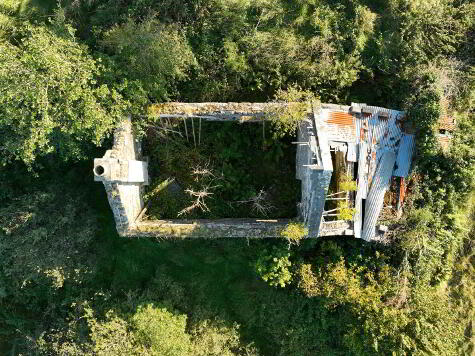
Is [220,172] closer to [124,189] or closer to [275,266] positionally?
[124,189]

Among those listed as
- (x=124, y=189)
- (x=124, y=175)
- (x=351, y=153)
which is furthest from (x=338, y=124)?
(x=124, y=189)

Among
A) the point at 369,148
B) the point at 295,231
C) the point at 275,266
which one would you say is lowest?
the point at 275,266

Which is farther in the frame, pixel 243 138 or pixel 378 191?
pixel 243 138

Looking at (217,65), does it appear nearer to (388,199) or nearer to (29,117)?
(29,117)

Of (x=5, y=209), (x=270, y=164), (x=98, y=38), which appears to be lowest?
(x=5, y=209)

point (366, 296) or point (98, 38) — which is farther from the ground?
point (98, 38)

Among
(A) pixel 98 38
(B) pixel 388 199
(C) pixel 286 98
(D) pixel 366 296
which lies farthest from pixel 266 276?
(A) pixel 98 38

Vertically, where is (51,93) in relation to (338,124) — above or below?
above
